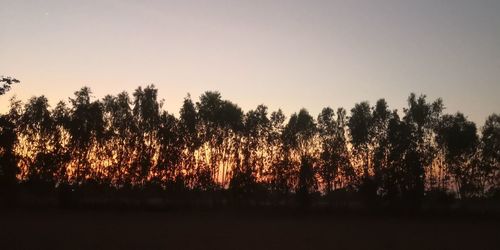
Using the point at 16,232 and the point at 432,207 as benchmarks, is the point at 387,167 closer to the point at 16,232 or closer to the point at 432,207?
the point at 432,207

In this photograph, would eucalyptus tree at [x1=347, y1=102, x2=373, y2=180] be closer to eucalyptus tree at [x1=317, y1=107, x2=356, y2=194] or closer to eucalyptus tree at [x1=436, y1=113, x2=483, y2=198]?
eucalyptus tree at [x1=317, y1=107, x2=356, y2=194]

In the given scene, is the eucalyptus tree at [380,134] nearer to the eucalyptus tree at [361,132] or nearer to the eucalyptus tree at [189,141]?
the eucalyptus tree at [361,132]

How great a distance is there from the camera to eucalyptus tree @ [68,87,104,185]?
2414 inches

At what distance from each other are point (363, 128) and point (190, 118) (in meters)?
28.8

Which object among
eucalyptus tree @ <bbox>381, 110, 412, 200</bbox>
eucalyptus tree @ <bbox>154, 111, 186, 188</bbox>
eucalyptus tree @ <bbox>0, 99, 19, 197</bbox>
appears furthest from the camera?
eucalyptus tree @ <bbox>154, 111, 186, 188</bbox>

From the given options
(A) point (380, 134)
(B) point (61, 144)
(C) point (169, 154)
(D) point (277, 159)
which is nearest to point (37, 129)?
(B) point (61, 144)

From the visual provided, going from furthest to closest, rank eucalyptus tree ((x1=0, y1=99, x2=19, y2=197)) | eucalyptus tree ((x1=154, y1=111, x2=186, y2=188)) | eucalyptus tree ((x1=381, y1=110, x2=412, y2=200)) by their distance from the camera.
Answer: eucalyptus tree ((x1=154, y1=111, x2=186, y2=188))
eucalyptus tree ((x1=381, y1=110, x2=412, y2=200))
eucalyptus tree ((x1=0, y1=99, x2=19, y2=197))

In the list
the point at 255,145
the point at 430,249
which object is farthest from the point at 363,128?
the point at 430,249

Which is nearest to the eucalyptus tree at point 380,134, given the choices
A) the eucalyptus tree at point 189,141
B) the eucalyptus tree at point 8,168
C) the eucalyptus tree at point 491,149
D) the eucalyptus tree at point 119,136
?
the eucalyptus tree at point 491,149

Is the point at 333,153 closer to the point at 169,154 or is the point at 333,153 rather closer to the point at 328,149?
the point at 328,149

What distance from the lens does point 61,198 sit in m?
52.5

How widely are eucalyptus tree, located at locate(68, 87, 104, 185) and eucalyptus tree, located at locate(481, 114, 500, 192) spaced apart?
61793 mm

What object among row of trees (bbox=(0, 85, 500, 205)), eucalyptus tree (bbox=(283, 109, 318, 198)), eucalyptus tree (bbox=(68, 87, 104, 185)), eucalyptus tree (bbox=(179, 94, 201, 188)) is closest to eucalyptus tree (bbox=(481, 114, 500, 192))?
row of trees (bbox=(0, 85, 500, 205))

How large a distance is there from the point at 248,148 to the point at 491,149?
131 feet
